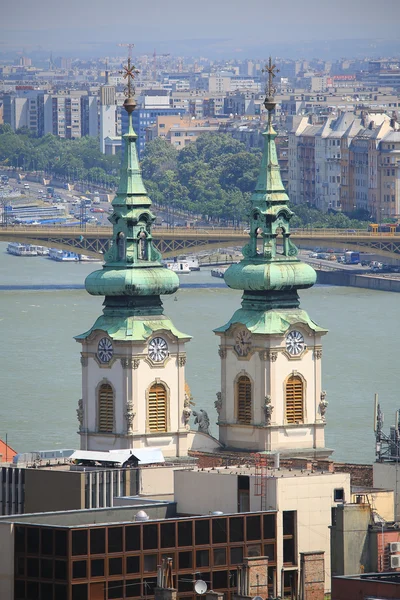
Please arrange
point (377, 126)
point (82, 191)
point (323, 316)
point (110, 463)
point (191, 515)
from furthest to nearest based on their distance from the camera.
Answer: point (82, 191) → point (377, 126) → point (323, 316) → point (110, 463) → point (191, 515)

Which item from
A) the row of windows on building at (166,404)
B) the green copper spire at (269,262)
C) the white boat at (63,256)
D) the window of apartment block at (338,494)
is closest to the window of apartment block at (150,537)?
the window of apartment block at (338,494)

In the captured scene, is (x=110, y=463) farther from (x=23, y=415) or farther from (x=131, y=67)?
(x=23, y=415)

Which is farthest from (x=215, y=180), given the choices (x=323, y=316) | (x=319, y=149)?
(x=323, y=316)

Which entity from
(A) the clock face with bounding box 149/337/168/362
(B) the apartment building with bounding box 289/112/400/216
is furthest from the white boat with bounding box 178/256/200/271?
(A) the clock face with bounding box 149/337/168/362

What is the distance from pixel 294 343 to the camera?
35.8m

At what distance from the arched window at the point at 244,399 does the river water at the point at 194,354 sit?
5.36m

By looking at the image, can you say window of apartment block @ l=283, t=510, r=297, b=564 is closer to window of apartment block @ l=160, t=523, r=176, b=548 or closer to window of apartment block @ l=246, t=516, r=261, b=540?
window of apartment block @ l=246, t=516, r=261, b=540

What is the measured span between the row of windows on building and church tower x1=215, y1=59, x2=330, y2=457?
0.4 inches

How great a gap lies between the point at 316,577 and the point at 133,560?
5.69 ft

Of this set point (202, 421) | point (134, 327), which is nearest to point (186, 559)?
point (134, 327)

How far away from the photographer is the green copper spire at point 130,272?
35.6 meters

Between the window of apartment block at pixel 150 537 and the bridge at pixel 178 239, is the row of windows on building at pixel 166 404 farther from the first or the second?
the bridge at pixel 178 239

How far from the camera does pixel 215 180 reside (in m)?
119

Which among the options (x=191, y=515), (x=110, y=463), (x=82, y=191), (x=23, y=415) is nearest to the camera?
(x=191, y=515)
